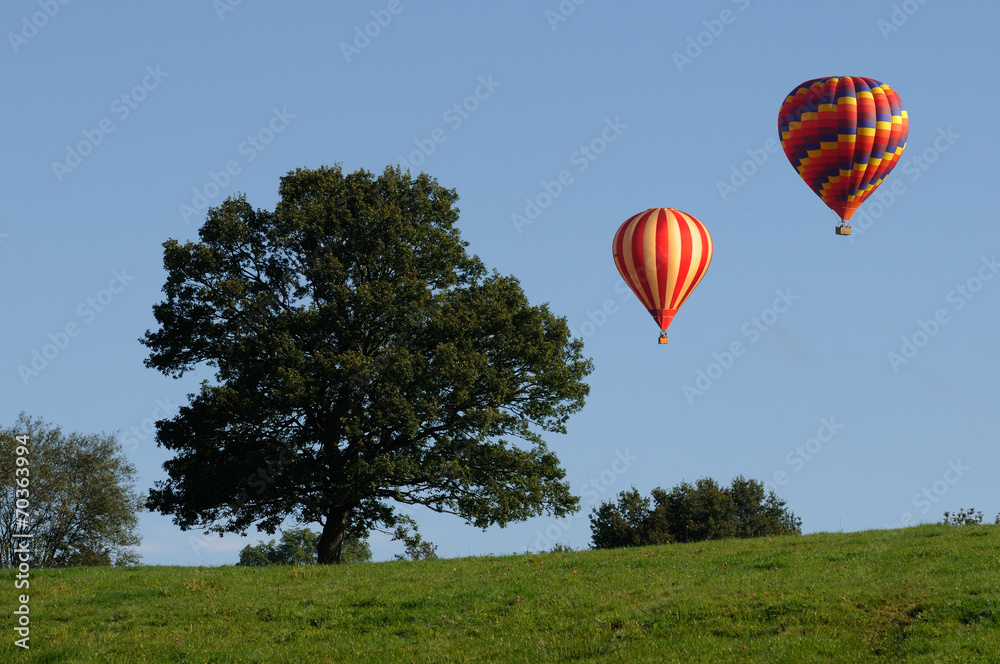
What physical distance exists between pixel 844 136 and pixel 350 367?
27.4 meters

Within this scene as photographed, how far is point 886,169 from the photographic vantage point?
52625 mm

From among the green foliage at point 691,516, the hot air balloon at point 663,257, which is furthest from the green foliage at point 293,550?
the hot air balloon at point 663,257

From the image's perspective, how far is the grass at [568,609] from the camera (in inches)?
828

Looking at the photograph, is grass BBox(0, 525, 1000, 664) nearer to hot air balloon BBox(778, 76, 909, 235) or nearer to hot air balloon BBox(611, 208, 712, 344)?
hot air balloon BBox(611, 208, 712, 344)

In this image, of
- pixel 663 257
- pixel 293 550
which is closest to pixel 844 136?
pixel 663 257

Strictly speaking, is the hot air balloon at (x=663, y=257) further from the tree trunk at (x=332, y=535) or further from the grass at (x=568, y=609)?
the grass at (x=568, y=609)

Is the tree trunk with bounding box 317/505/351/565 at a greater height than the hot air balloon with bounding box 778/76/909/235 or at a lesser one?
lesser

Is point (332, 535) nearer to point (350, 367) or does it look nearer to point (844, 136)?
point (350, 367)

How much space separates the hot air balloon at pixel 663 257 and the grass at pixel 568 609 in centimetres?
1954

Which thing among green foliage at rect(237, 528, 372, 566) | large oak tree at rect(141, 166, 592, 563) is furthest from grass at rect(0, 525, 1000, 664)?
green foliage at rect(237, 528, 372, 566)

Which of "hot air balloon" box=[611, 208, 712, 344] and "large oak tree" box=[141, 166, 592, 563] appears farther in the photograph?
"hot air balloon" box=[611, 208, 712, 344]

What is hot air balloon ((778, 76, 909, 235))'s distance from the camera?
2023 inches

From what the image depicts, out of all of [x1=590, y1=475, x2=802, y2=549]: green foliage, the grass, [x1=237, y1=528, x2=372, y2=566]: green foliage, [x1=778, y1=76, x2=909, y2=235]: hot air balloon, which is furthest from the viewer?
[x1=237, y1=528, x2=372, y2=566]: green foliage

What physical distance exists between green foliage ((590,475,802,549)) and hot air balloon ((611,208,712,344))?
24534 millimetres
